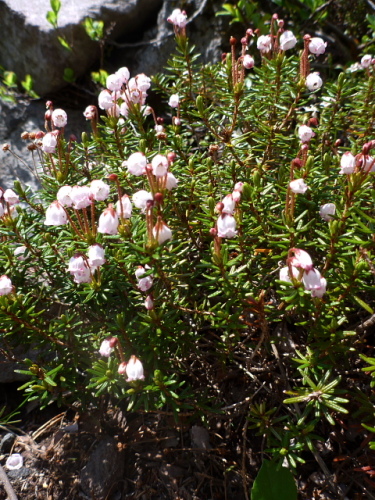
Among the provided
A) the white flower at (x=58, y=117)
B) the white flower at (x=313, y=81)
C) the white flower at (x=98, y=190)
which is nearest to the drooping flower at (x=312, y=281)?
the white flower at (x=98, y=190)

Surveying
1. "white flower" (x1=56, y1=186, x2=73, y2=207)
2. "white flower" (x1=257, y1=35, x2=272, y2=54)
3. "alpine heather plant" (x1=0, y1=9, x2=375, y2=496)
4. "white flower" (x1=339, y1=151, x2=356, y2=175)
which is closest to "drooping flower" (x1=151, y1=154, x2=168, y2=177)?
"alpine heather plant" (x1=0, y1=9, x2=375, y2=496)

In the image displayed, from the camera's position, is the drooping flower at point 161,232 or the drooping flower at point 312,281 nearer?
the drooping flower at point 312,281

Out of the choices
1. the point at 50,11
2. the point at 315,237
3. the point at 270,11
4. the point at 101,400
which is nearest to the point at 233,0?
the point at 270,11

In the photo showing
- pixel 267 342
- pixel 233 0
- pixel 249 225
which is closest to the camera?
pixel 249 225

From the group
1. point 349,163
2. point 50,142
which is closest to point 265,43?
point 349,163

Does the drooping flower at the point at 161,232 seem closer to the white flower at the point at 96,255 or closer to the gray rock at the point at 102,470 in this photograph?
the white flower at the point at 96,255

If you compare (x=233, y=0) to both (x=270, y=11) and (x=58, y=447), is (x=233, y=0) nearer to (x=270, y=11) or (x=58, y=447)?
(x=270, y=11)
